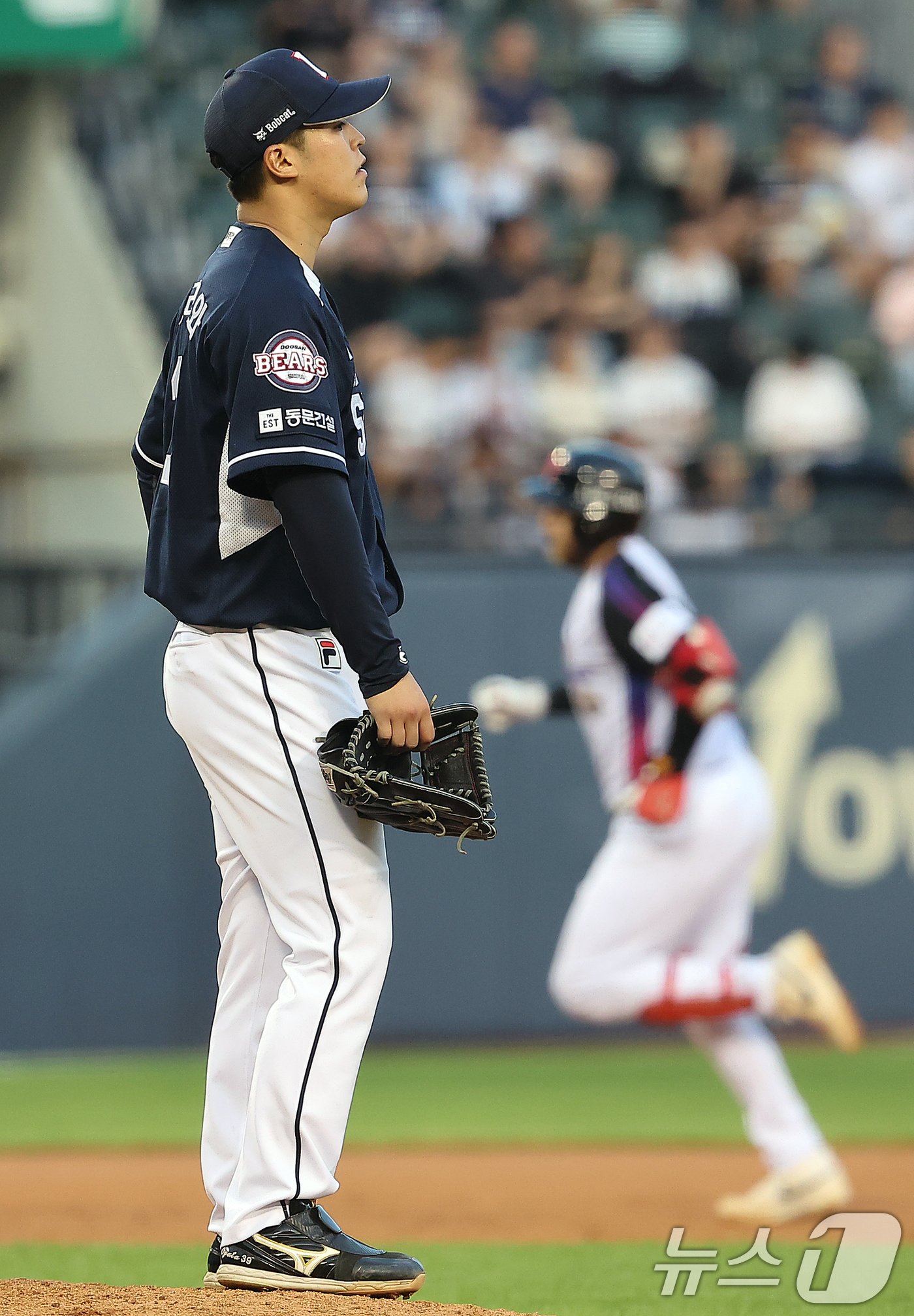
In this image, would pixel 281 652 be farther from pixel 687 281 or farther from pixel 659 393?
pixel 687 281

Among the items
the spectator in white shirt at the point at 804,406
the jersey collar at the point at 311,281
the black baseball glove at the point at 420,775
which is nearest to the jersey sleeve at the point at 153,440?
the jersey collar at the point at 311,281

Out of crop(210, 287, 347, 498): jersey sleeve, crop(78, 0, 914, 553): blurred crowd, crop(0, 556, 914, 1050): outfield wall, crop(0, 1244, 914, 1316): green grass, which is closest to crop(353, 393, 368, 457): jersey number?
crop(210, 287, 347, 498): jersey sleeve

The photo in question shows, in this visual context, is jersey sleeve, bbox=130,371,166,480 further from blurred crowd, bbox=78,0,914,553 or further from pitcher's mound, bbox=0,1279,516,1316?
blurred crowd, bbox=78,0,914,553

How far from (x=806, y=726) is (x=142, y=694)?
2.99 meters

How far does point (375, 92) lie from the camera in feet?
11.9

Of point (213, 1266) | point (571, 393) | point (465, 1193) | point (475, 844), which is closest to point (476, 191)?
point (571, 393)

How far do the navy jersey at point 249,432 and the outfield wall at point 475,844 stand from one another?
5.01 m

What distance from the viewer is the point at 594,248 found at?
1100cm

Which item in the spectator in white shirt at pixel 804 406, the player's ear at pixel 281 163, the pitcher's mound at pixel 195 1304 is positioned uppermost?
the spectator in white shirt at pixel 804 406

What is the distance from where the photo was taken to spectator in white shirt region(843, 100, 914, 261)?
11.5 metres

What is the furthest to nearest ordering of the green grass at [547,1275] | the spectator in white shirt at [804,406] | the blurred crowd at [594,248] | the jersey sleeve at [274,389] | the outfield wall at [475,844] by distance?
the spectator in white shirt at [804,406] → the blurred crowd at [594,248] → the outfield wall at [475,844] → the green grass at [547,1275] → the jersey sleeve at [274,389]

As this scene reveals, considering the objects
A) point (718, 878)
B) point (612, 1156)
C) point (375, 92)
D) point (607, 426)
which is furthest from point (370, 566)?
point (607, 426)

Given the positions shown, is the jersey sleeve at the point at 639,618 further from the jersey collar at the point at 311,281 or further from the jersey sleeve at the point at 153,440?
the jersey collar at the point at 311,281

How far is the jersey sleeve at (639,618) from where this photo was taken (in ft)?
19.4
